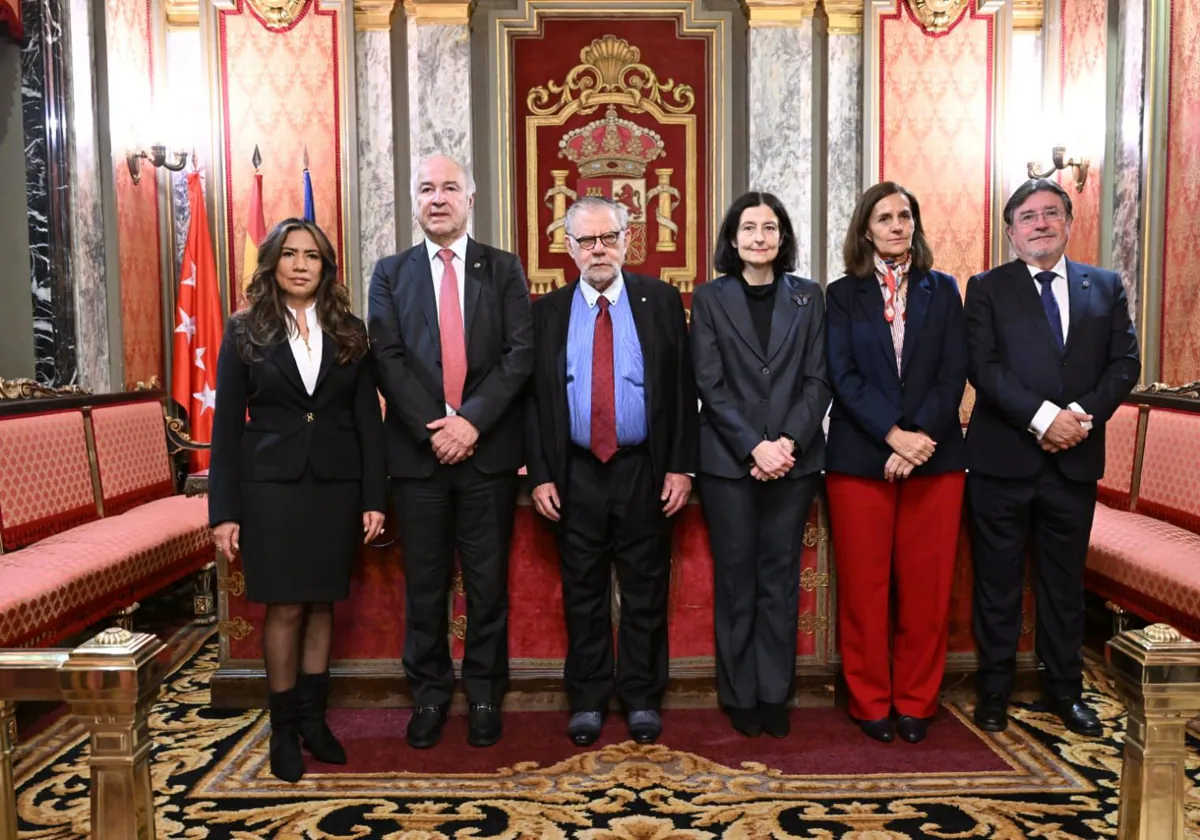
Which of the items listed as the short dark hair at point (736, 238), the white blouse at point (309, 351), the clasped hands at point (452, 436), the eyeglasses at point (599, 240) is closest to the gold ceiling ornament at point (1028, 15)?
the short dark hair at point (736, 238)

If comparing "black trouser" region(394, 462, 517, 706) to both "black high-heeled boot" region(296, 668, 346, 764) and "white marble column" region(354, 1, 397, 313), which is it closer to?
"black high-heeled boot" region(296, 668, 346, 764)

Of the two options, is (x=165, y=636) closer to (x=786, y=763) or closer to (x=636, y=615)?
(x=636, y=615)

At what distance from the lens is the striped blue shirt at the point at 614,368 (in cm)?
291

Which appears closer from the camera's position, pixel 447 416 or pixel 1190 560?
pixel 447 416

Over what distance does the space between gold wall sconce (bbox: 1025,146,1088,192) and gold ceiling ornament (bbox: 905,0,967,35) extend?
108 cm

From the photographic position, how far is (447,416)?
2871 millimetres

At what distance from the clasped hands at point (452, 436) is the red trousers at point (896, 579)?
1.15 meters

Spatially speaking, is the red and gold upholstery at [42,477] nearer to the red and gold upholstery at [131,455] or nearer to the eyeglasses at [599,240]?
the red and gold upholstery at [131,455]

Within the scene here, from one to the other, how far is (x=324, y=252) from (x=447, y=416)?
1.96 feet

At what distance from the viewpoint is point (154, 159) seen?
586 cm

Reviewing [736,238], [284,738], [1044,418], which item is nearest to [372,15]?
[736,238]

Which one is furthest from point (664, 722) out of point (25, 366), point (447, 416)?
point (25, 366)

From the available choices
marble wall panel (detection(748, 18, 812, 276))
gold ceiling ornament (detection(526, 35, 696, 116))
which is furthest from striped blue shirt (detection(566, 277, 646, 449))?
gold ceiling ornament (detection(526, 35, 696, 116))

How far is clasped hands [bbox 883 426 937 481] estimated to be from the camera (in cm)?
285
